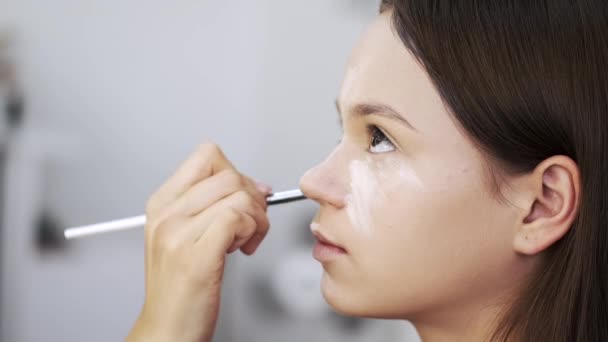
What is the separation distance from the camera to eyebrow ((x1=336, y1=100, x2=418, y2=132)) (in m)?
0.75

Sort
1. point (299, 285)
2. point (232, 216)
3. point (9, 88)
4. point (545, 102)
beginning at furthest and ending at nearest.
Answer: point (299, 285) → point (9, 88) → point (232, 216) → point (545, 102)

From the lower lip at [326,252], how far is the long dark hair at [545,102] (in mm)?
191

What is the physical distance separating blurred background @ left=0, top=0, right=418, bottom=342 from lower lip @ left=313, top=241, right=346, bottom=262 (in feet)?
2.05

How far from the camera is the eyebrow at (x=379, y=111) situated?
75cm

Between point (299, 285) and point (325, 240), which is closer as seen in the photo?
point (325, 240)

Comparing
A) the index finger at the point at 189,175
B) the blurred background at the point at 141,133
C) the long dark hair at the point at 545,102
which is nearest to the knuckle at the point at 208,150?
the index finger at the point at 189,175

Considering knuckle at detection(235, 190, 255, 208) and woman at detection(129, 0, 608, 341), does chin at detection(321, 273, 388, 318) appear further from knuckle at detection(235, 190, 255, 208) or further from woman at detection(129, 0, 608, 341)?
knuckle at detection(235, 190, 255, 208)

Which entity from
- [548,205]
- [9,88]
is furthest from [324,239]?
[9,88]

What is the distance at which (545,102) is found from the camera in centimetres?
72

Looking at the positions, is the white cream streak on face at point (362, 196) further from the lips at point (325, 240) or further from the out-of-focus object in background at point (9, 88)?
the out-of-focus object in background at point (9, 88)

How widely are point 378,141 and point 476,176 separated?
0.37 ft

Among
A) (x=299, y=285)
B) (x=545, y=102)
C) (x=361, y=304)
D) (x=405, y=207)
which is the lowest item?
(x=299, y=285)

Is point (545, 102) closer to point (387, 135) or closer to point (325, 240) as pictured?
point (387, 135)

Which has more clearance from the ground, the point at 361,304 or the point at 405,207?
the point at 405,207
